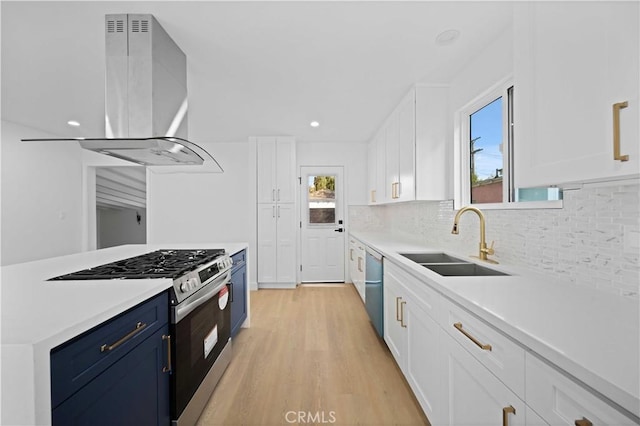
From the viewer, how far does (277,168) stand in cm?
467

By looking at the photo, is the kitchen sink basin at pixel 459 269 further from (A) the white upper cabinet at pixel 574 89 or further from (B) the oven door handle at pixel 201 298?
(B) the oven door handle at pixel 201 298

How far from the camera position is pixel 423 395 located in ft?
5.26

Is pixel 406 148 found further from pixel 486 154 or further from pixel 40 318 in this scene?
pixel 40 318

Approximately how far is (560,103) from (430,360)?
1311 mm

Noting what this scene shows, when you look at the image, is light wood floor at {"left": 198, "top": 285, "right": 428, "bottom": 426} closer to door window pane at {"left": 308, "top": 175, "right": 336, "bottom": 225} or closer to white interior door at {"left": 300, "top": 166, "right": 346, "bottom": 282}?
white interior door at {"left": 300, "top": 166, "right": 346, "bottom": 282}

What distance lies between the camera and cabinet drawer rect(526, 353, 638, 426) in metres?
0.61

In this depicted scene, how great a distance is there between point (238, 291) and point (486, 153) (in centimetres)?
252

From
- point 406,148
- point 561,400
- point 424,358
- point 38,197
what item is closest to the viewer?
point 561,400

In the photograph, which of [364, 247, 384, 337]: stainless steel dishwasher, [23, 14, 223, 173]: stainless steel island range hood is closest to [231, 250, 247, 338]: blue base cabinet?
[23, 14, 223, 173]: stainless steel island range hood

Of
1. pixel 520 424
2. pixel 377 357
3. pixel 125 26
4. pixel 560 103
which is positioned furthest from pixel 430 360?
pixel 125 26

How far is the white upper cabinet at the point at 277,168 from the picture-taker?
15.3ft

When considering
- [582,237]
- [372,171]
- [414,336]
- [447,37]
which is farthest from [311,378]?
[372,171]

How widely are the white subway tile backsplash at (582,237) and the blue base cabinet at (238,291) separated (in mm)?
2096

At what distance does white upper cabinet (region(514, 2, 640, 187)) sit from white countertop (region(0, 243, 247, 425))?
65.5 inches
